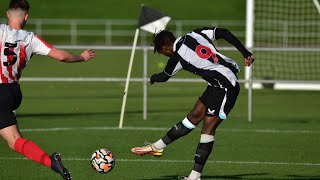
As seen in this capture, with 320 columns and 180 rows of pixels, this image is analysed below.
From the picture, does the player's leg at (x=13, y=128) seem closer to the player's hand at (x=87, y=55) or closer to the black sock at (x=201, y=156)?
the player's hand at (x=87, y=55)

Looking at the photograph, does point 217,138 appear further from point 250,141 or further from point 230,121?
point 230,121

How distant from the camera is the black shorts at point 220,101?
1099 centimetres

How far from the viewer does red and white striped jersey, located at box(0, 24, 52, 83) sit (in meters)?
9.73


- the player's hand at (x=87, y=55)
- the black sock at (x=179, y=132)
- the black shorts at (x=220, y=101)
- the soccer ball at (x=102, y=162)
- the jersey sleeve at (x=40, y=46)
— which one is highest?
the jersey sleeve at (x=40, y=46)

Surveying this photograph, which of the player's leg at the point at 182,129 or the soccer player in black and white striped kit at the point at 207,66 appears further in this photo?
the player's leg at the point at 182,129

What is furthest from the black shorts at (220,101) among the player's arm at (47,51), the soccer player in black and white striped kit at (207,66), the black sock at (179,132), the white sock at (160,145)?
the player's arm at (47,51)

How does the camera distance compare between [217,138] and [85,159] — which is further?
[217,138]

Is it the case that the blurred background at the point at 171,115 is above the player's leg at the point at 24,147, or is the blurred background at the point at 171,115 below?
below

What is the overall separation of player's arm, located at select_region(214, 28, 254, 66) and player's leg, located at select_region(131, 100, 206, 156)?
0.91 meters

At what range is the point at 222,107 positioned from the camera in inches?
433

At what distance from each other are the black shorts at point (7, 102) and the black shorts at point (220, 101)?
7.83ft

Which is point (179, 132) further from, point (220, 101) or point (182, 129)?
point (220, 101)

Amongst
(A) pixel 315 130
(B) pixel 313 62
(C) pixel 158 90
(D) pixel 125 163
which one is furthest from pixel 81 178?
(B) pixel 313 62

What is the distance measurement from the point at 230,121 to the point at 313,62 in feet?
44.7
